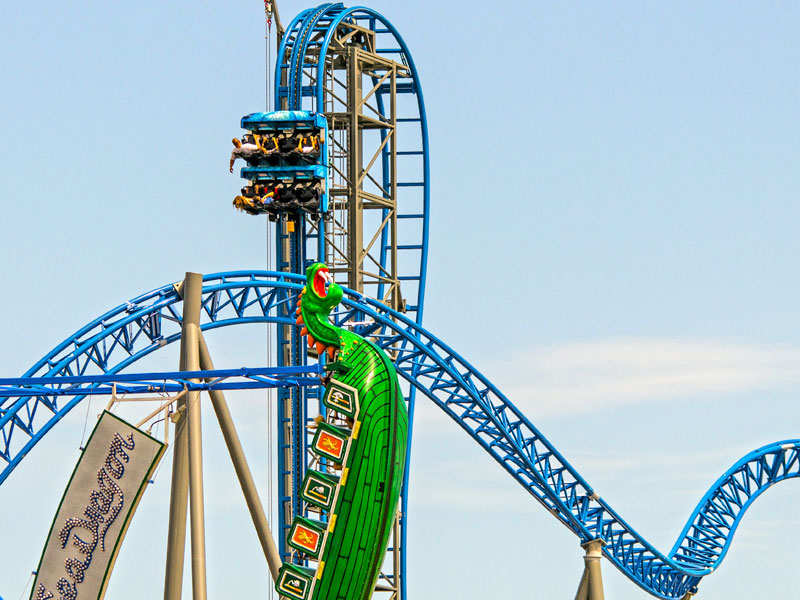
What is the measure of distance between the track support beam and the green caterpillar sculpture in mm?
10174

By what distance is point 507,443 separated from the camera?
1141 inches

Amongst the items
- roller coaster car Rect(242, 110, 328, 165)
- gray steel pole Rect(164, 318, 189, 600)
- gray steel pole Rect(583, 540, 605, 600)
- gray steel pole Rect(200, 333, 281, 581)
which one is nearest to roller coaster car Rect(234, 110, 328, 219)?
roller coaster car Rect(242, 110, 328, 165)

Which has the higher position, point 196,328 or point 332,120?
point 332,120

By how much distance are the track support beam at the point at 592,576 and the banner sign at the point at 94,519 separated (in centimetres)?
1108

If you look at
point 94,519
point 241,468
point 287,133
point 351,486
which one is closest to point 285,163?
point 287,133

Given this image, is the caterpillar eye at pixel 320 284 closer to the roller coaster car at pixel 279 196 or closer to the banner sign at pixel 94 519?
the banner sign at pixel 94 519

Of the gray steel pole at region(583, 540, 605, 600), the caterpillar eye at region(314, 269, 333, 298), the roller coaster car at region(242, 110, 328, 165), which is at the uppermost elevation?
the roller coaster car at region(242, 110, 328, 165)

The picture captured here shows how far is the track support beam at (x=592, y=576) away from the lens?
2705 cm

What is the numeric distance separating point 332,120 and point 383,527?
558 inches

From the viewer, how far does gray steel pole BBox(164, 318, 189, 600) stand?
20.1 m

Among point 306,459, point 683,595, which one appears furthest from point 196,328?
point 683,595

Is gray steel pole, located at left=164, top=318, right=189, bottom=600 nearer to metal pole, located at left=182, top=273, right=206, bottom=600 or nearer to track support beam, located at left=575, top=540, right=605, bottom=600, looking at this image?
metal pole, located at left=182, top=273, right=206, bottom=600

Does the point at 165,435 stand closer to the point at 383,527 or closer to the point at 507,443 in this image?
the point at 383,527

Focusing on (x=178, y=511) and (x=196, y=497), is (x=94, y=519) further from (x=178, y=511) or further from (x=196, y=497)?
(x=178, y=511)
